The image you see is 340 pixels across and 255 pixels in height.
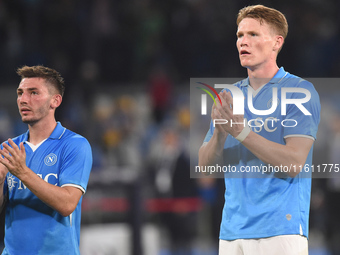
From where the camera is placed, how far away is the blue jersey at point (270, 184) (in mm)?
3535

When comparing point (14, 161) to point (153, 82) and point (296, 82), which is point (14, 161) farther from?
point (153, 82)

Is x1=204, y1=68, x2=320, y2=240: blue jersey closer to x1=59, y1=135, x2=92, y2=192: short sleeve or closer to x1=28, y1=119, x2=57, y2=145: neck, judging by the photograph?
x1=59, y1=135, x2=92, y2=192: short sleeve

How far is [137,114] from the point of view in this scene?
1204 centimetres

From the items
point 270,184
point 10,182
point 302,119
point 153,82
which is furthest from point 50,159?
point 153,82

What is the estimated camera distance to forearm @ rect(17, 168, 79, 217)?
3.48 m

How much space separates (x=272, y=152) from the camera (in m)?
3.41

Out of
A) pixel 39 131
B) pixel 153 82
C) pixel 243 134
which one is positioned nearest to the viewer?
pixel 243 134

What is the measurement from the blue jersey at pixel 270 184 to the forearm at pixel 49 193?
3.45ft

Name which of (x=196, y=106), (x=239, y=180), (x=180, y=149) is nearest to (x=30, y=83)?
(x=239, y=180)

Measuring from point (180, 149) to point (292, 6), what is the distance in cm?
501

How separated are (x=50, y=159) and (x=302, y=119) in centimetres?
173

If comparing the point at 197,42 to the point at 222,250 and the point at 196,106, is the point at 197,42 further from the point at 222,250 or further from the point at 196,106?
the point at 222,250

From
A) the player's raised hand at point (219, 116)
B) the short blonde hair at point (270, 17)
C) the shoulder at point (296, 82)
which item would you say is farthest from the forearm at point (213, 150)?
the short blonde hair at point (270, 17)

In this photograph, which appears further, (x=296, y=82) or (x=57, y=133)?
(x=57, y=133)
